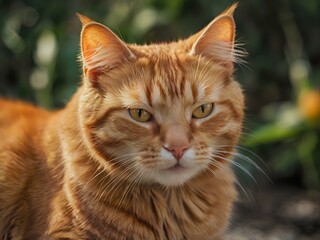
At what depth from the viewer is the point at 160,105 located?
246 centimetres

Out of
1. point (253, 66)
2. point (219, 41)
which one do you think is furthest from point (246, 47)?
point (219, 41)

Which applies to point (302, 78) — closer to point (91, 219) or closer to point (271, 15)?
point (271, 15)

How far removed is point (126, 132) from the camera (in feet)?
8.16

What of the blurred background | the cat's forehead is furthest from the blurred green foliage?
the cat's forehead

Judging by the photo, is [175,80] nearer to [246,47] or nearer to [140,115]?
[140,115]

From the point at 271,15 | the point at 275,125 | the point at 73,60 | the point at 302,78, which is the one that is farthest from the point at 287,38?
the point at 73,60

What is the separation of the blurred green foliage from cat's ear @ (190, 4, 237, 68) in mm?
1440

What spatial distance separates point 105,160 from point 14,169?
51cm

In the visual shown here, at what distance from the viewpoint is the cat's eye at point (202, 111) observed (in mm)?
2520

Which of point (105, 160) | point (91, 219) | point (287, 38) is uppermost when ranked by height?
point (287, 38)

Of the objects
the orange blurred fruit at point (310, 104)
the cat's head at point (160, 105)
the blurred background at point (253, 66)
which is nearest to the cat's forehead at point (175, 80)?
the cat's head at point (160, 105)

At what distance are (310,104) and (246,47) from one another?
740mm

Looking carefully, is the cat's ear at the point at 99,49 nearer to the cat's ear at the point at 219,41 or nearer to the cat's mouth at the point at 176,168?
the cat's ear at the point at 219,41

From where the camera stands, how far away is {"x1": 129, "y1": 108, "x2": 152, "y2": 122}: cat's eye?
8.13 feet
